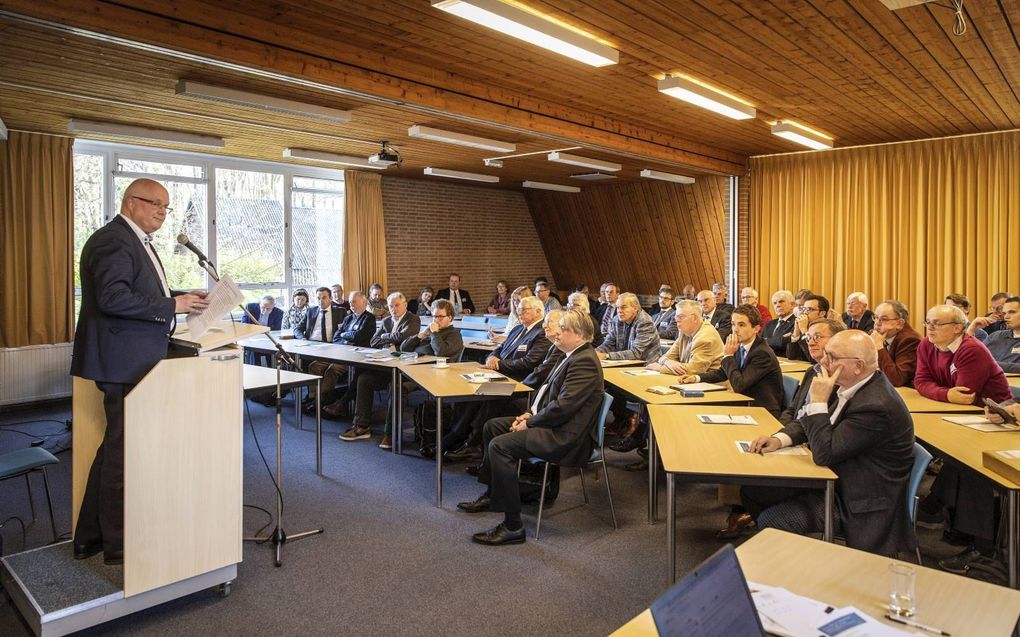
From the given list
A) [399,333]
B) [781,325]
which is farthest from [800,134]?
[399,333]

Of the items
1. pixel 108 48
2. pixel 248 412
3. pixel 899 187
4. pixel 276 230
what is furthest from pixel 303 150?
pixel 899 187

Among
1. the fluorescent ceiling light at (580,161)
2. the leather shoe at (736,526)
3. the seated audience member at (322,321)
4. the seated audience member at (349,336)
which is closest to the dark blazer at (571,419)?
the leather shoe at (736,526)

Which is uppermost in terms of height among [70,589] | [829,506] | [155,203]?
[155,203]

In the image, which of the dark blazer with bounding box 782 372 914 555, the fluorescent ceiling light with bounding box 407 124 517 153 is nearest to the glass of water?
the dark blazer with bounding box 782 372 914 555

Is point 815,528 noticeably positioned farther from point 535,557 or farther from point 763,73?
point 763,73

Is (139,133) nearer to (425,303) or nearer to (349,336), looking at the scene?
(349,336)

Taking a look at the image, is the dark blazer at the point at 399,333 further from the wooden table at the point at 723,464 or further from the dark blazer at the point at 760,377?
the wooden table at the point at 723,464

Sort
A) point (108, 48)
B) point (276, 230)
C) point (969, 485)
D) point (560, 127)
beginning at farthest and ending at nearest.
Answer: point (276, 230) < point (560, 127) < point (108, 48) < point (969, 485)

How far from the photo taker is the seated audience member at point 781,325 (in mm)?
7500

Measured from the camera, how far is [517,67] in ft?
19.5

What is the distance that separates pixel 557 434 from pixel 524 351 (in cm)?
211

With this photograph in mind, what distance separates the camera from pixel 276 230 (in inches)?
458

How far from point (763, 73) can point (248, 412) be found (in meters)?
6.10

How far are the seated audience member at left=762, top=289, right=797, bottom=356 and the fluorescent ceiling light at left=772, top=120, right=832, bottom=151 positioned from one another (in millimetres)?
1868
